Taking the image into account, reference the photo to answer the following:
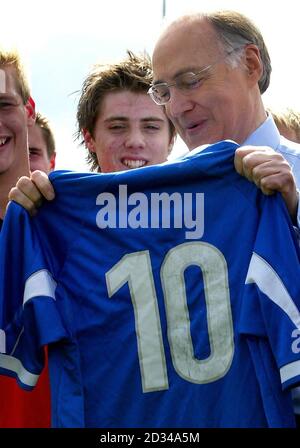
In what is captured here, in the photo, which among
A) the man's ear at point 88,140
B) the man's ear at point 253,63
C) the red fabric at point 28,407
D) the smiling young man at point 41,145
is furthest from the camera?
the smiling young man at point 41,145

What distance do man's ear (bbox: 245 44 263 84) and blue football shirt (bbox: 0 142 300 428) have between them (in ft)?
1.77

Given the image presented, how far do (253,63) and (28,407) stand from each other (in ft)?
4.15

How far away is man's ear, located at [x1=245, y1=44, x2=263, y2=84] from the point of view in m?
2.90

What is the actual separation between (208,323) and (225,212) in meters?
0.30

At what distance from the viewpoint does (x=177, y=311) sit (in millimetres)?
2432

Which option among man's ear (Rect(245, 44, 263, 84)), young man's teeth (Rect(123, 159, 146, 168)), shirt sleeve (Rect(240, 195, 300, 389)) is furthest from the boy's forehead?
shirt sleeve (Rect(240, 195, 300, 389))

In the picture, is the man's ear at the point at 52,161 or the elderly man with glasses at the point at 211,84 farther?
the man's ear at the point at 52,161

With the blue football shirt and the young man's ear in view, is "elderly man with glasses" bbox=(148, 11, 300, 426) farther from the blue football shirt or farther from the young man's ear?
the young man's ear

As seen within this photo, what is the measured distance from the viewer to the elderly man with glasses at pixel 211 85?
2785 mm

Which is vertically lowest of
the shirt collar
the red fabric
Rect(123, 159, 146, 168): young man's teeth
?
the red fabric

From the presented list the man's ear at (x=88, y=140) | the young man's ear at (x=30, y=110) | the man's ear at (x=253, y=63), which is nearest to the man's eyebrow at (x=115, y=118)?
the man's ear at (x=88, y=140)

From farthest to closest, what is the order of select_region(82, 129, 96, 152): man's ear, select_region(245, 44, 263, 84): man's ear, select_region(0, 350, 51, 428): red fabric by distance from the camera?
select_region(82, 129, 96, 152): man's ear < select_region(245, 44, 263, 84): man's ear < select_region(0, 350, 51, 428): red fabric

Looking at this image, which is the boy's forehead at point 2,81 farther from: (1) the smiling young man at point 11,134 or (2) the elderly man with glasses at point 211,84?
(2) the elderly man with glasses at point 211,84

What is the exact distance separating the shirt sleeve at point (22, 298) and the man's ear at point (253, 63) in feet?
2.90
